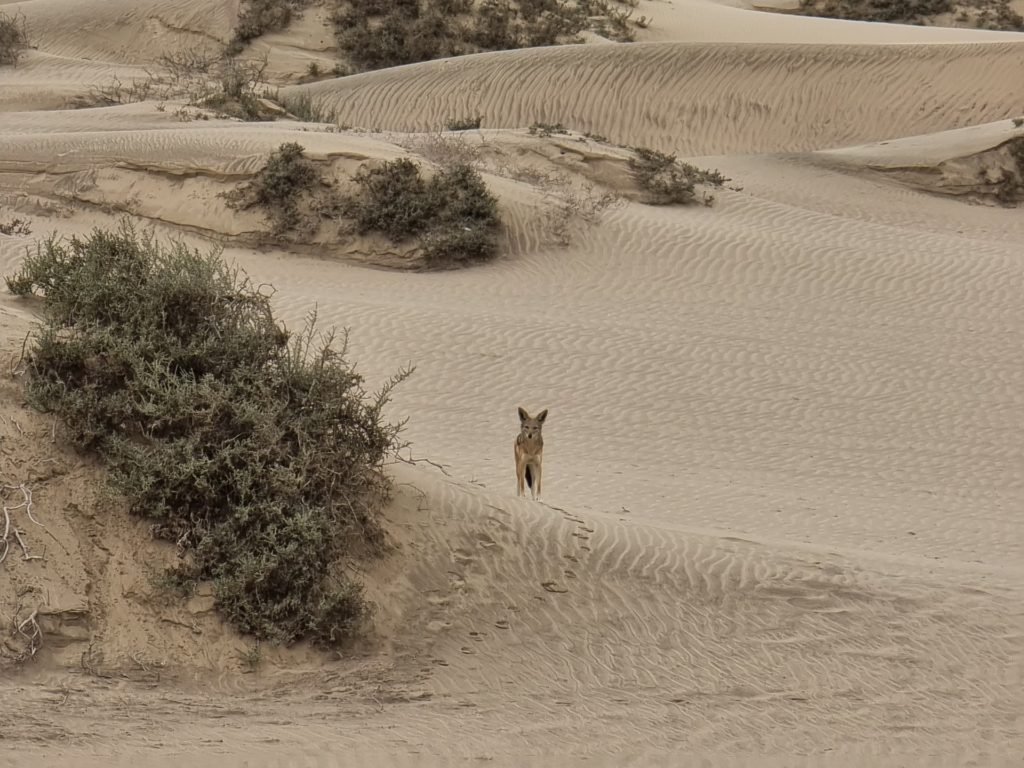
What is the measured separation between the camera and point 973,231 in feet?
80.8

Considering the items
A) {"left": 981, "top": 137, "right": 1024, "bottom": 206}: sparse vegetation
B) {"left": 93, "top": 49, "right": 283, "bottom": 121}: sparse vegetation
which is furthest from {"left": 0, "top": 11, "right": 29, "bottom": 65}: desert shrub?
{"left": 981, "top": 137, "right": 1024, "bottom": 206}: sparse vegetation

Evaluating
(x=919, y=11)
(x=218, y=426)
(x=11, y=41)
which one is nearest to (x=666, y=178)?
(x=218, y=426)

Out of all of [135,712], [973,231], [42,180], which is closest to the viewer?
[135,712]

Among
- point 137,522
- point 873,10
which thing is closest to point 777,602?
point 137,522

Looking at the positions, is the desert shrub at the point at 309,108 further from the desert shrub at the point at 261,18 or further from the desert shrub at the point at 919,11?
the desert shrub at the point at 919,11

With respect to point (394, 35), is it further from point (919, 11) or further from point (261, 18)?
point (919, 11)

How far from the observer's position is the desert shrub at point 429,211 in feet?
66.5

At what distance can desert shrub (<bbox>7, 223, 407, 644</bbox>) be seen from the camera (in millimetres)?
7828

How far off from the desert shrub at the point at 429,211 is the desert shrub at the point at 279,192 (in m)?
0.73

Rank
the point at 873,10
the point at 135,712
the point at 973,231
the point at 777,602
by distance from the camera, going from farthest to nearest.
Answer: the point at 873,10, the point at 973,231, the point at 777,602, the point at 135,712

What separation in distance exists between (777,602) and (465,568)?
230cm

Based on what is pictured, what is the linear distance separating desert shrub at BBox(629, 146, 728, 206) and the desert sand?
14.1 inches

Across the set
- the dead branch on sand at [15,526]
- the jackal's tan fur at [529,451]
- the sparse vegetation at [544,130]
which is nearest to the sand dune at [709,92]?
the sparse vegetation at [544,130]

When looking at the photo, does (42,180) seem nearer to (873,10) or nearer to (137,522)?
(137,522)
